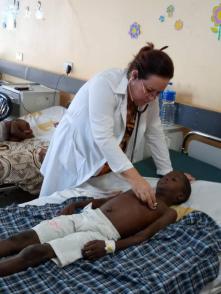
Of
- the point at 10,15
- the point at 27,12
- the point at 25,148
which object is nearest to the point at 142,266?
the point at 25,148

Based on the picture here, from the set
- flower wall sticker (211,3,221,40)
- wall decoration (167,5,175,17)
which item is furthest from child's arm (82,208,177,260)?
wall decoration (167,5,175,17)

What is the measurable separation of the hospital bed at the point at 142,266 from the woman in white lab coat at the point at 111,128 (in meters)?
0.23

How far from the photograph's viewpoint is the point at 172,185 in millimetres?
1712

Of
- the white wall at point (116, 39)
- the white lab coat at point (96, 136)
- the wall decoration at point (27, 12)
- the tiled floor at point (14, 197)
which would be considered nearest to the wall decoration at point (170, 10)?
the white wall at point (116, 39)

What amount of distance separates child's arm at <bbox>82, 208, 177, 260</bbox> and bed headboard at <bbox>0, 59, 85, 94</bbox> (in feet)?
7.61

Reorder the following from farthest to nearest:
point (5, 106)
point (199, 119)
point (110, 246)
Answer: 1. point (5, 106)
2. point (199, 119)
3. point (110, 246)

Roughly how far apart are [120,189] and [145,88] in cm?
63

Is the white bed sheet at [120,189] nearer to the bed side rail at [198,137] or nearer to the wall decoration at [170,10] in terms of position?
the bed side rail at [198,137]

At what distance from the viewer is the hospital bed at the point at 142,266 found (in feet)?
3.82

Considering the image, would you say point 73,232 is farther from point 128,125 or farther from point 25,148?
point 25,148

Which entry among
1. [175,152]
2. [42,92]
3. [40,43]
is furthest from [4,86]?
[175,152]

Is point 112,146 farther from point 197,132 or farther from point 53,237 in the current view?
point 197,132

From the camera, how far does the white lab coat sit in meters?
1.63

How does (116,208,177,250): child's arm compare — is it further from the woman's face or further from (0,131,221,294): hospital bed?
the woman's face
